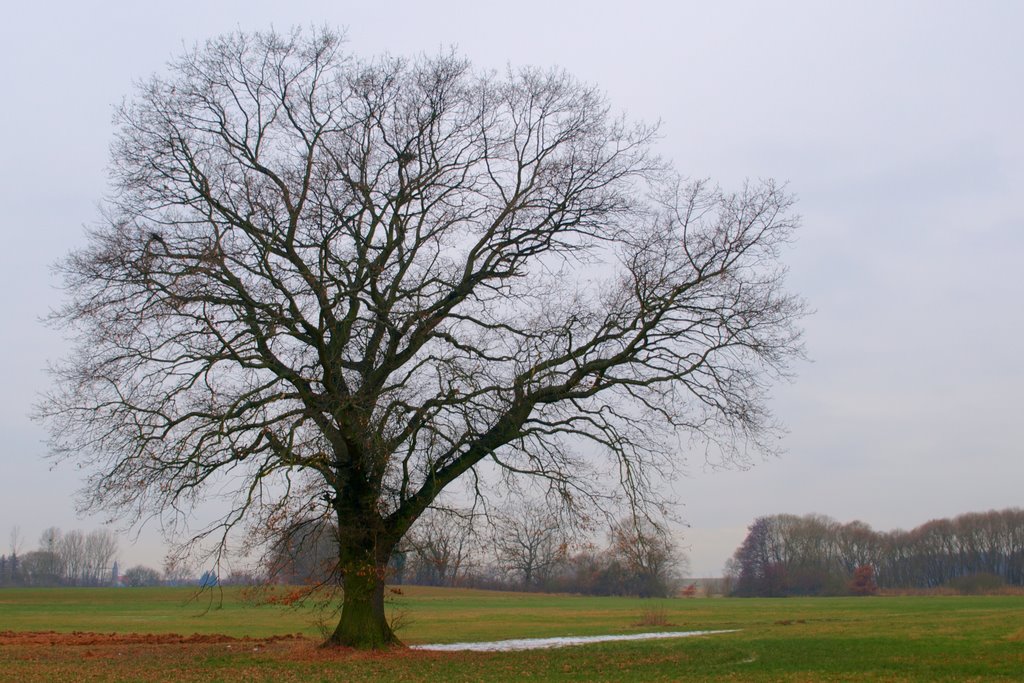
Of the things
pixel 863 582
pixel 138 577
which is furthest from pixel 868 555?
pixel 138 577

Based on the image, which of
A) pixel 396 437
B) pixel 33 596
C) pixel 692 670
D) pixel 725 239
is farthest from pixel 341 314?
pixel 33 596

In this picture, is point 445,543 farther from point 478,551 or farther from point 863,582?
point 863,582

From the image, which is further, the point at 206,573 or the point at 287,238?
the point at 287,238

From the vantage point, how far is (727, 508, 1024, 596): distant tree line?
11731cm

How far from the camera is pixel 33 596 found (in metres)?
76.9

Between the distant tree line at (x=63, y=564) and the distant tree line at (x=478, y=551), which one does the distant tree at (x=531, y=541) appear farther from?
the distant tree line at (x=63, y=564)

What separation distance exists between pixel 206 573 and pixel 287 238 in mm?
7542

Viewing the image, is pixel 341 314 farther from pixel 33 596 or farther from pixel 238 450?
pixel 33 596

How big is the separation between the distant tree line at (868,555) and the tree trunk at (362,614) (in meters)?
107

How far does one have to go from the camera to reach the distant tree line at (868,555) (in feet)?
385

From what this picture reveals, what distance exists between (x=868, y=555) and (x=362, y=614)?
417ft

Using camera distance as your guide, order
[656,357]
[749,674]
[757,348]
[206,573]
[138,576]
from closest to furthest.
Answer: [749,674]
[206,573]
[757,348]
[656,357]
[138,576]

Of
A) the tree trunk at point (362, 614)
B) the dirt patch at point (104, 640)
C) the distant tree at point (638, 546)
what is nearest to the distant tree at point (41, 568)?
the dirt patch at point (104, 640)

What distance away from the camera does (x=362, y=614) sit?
66.3 feet
